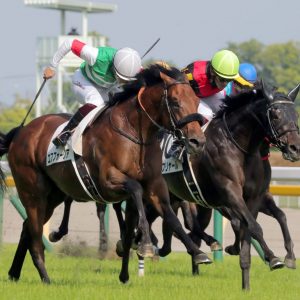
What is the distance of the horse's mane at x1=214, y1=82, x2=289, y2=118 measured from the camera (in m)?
9.77

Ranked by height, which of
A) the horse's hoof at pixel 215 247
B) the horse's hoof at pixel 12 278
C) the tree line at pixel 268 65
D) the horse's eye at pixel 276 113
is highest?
the horse's eye at pixel 276 113

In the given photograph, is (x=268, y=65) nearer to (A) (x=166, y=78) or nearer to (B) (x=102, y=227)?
(B) (x=102, y=227)

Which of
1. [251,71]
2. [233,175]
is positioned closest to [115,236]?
[251,71]

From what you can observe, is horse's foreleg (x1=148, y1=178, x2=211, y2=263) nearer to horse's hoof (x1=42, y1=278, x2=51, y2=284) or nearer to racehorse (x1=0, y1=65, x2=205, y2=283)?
racehorse (x1=0, y1=65, x2=205, y2=283)

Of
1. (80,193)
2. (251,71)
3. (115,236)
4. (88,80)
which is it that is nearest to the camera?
(80,193)

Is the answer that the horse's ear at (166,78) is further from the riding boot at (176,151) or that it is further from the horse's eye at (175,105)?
the riding boot at (176,151)

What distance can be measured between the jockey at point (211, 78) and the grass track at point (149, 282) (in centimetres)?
118

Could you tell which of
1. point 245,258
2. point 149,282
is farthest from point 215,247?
point 245,258

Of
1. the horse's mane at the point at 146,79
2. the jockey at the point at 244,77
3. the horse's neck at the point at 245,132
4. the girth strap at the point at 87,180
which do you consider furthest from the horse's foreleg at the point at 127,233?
the jockey at the point at 244,77

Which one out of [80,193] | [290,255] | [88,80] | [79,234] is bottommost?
[79,234]

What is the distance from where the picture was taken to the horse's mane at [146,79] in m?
A: 8.79

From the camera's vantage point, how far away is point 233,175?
956 centimetres

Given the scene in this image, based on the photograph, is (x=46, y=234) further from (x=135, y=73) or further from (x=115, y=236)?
(x=135, y=73)

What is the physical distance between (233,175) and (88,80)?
153cm
